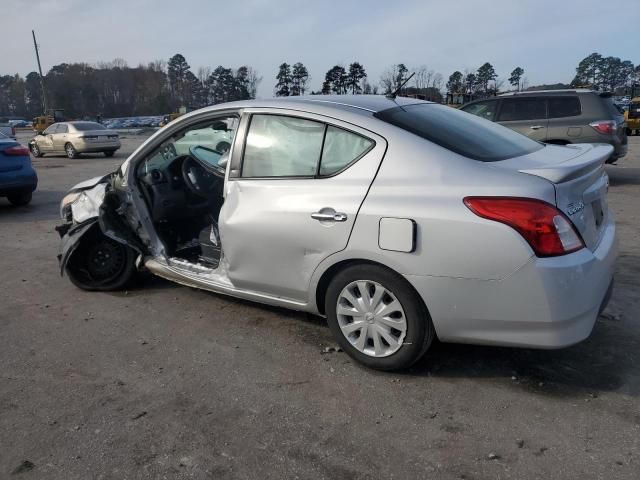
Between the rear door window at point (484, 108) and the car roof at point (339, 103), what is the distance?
24.2 ft

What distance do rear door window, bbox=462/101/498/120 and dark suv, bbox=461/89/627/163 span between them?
0.16ft

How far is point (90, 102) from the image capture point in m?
92.2

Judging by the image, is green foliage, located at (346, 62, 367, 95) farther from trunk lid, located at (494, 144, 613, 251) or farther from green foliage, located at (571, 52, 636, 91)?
green foliage, located at (571, 52, 636, 91)

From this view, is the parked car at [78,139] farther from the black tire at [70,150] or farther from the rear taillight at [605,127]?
the rear taillight at [605,127]

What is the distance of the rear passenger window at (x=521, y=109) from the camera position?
10.2 meters

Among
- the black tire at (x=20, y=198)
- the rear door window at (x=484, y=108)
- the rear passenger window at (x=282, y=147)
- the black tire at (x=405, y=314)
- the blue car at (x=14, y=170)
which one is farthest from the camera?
the rear door window at (x=484, y=108)

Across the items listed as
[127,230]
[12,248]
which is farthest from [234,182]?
[12,248]

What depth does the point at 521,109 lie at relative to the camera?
34.2 feet

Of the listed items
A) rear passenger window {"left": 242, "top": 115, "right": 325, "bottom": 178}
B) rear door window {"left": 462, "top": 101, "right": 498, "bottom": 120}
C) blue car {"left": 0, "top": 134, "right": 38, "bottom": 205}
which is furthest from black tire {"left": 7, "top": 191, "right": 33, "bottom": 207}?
rear door window {"left": 462, "top": 101, "right": 498, "bottom": 120}

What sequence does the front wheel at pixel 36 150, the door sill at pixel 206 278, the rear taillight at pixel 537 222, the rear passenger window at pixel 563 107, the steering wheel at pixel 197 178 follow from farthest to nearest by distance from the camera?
the front wheel at pixel 36 150 → the rear passenger window at pixel 563 107 → the steering wheel at pixel 197 178 → the door sill at pixel 206 278 → the rear taillight at pixel 537 222

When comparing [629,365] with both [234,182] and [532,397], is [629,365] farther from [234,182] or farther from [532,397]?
[234,182]

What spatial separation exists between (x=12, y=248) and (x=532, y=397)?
6.20m

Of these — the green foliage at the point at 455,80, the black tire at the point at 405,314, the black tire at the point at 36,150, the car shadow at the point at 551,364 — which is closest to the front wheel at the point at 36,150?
the black tire at the point at 36,150

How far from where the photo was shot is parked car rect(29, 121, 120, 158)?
1983 centimetres
